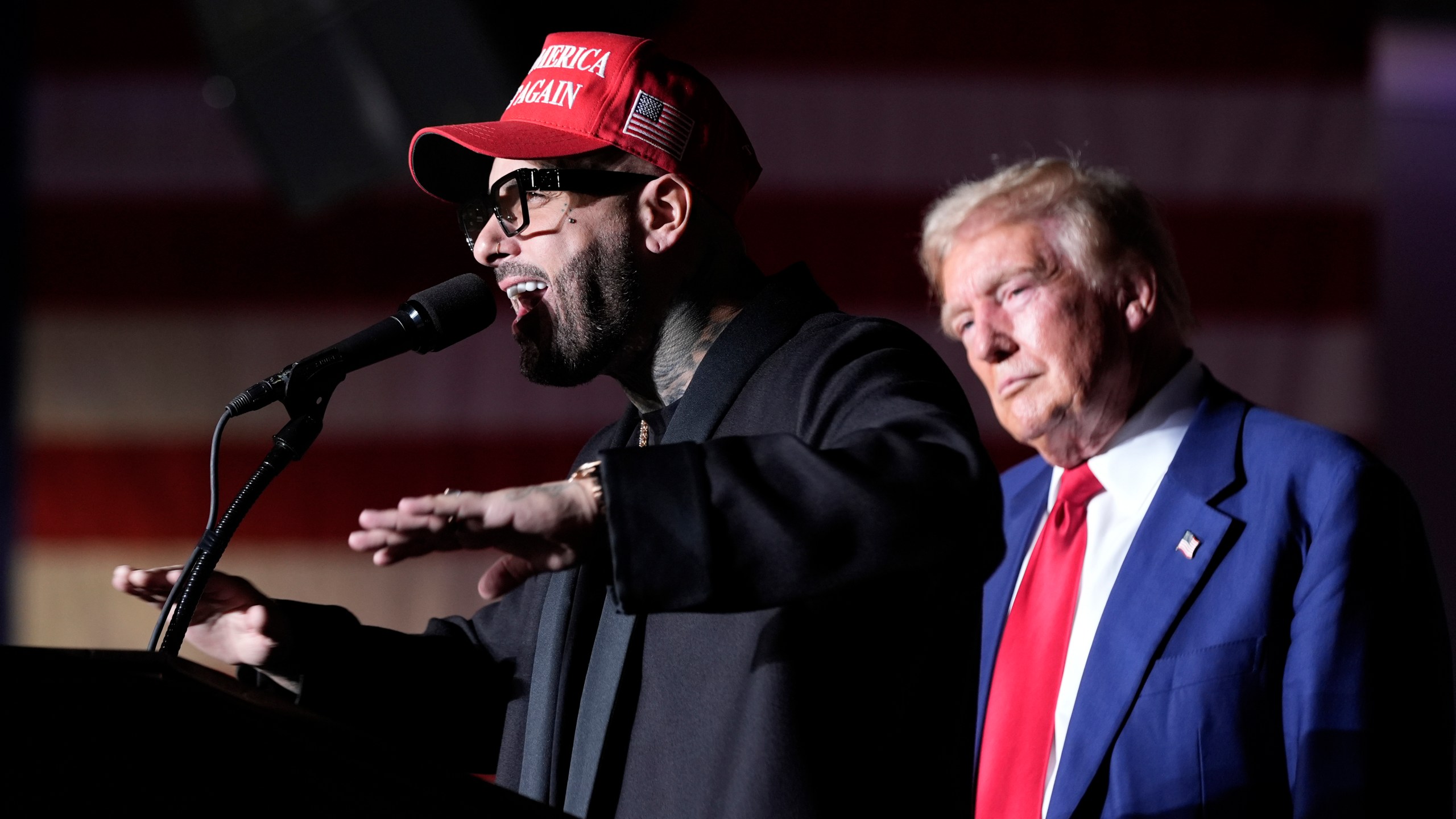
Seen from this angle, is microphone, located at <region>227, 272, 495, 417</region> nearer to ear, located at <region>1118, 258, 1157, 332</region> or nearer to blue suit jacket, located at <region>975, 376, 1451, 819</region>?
blue suit jacket, located at <region>975, 376, 1451, 819</region>

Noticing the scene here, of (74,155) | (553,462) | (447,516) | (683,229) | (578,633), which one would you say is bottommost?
(553,462)

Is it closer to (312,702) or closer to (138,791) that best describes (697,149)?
(312,702)

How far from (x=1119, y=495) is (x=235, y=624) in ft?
3.64

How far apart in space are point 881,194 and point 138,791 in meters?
2.46

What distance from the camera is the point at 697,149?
1.18 meters

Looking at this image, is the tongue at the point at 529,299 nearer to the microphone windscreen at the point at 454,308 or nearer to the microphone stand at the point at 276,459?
the microphone windscreen at the point at 454,308

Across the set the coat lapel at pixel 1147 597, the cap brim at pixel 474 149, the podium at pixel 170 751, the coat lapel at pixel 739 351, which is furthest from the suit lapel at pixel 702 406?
the coat lapel at pixel 1147 597

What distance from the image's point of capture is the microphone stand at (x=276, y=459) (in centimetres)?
89

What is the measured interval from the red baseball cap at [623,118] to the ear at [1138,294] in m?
0.71

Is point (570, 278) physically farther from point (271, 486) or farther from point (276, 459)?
point (271, 486)

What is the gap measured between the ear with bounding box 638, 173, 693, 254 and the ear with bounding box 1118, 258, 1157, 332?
810 mm

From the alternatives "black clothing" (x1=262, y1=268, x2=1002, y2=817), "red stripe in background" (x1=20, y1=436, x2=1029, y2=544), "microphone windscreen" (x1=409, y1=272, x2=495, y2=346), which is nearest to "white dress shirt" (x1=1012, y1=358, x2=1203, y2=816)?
"black clothing" (x1=262, y1=268, x2=1002, y2=817)

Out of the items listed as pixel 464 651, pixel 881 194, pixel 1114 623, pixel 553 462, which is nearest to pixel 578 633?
pixel 464 651

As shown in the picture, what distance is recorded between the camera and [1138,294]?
68.2 inches
